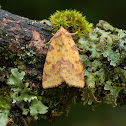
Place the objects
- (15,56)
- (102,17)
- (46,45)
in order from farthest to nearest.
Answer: (102,17)
(46,45)
(15,56)

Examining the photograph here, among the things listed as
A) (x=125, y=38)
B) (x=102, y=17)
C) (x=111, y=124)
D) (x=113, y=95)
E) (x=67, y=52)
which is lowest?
(x=111, y=124)

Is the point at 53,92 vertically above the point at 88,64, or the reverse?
the point at 88,64

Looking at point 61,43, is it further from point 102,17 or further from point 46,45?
point 102,17

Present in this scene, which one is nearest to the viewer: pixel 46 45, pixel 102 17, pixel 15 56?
pixel 15 56

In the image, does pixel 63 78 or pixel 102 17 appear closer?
pixel 63 78

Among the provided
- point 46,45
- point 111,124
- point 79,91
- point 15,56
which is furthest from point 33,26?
point 111,124

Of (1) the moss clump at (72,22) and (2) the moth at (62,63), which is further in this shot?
(1) the moss clump at (72,22)
